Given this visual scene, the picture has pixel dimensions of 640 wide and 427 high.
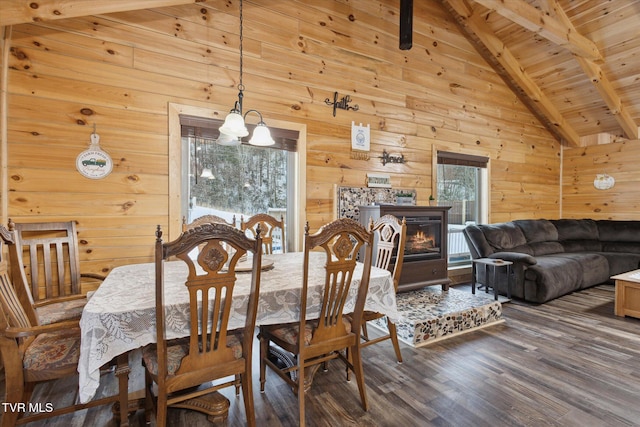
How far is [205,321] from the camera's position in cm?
155

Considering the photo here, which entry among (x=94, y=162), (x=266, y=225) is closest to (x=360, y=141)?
(x=266, y=225)

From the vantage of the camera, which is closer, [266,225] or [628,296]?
[266,225]

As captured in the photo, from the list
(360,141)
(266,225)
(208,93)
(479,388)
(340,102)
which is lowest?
(479,388)

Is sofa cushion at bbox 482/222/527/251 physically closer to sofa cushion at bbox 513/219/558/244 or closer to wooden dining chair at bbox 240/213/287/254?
sofa cushion at bbox 513/219/558/244

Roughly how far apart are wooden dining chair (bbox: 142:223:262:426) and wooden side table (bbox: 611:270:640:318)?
4.12 metres

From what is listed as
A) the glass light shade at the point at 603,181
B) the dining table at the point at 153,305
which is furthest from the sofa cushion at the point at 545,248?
the dining table at the point at 153,305

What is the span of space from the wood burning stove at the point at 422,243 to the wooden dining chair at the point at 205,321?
2.18m

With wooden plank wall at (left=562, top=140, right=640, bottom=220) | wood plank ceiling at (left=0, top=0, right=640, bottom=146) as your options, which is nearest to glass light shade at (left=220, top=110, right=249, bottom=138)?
wood plank ceiling at (left=0, top=0, right=640, bottom=146)

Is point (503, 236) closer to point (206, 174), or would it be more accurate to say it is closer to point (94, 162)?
point (206, 174)

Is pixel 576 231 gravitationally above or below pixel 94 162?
below

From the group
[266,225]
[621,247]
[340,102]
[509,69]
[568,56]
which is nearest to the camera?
[266,225]

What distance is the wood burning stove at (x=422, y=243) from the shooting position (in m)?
3.67

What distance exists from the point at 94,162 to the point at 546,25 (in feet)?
16.6

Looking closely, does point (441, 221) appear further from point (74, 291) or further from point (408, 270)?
point (74, 291)
